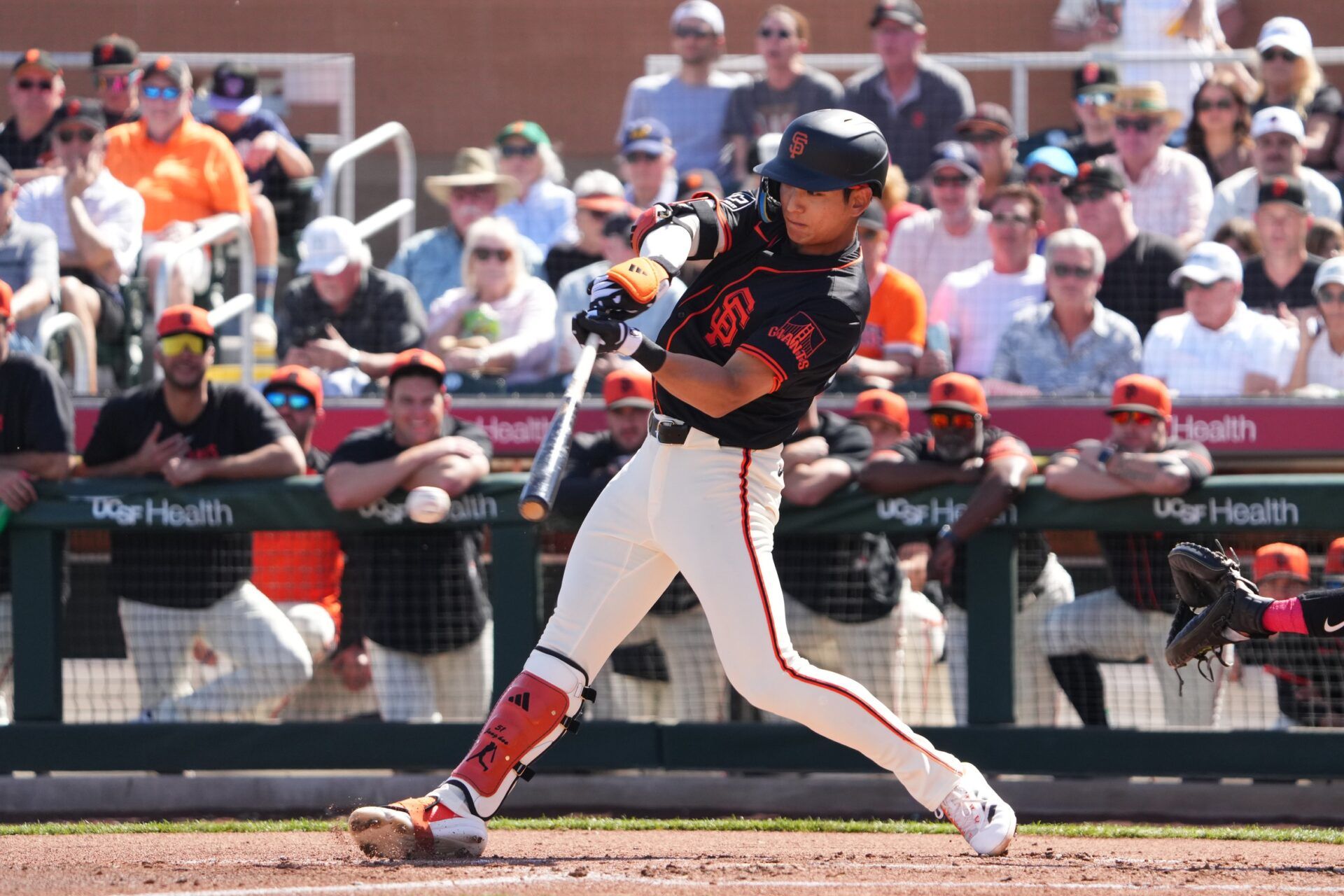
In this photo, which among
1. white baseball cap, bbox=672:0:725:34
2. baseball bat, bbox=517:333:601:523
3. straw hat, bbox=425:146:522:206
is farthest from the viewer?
white baseball cap, bbox=672:0:725:34

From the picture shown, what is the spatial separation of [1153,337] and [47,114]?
6040 millimetres

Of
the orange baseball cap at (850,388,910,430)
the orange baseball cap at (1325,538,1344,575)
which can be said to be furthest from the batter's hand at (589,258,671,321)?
the orange baseball cap at (1325,538,1344,575)

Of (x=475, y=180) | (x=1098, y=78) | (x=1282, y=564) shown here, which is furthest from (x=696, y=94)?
(x=1282, y=564)

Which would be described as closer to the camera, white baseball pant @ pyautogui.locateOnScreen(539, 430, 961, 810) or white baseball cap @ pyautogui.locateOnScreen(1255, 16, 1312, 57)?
white baseball pant @ pyautogui.locateOnScreen(539, 430, 961, 810)

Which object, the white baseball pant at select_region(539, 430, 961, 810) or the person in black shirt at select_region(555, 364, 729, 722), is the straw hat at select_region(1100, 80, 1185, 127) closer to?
the person in black shirt at select_region(555, 364, 729, 722)

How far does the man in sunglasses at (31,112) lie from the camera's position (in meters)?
10.0

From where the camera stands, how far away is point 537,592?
21.3 feet

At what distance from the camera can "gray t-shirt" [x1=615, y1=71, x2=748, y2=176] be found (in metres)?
10.3

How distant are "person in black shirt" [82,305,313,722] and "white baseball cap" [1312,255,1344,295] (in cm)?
428

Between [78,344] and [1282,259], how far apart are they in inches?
216

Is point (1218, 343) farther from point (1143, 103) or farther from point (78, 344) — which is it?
point (78, 344)

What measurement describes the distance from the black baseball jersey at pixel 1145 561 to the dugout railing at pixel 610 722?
86 mm

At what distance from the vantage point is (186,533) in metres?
6.59

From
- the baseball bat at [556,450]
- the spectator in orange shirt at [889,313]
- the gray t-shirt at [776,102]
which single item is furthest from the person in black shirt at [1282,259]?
the baseball bat at [556,450]
